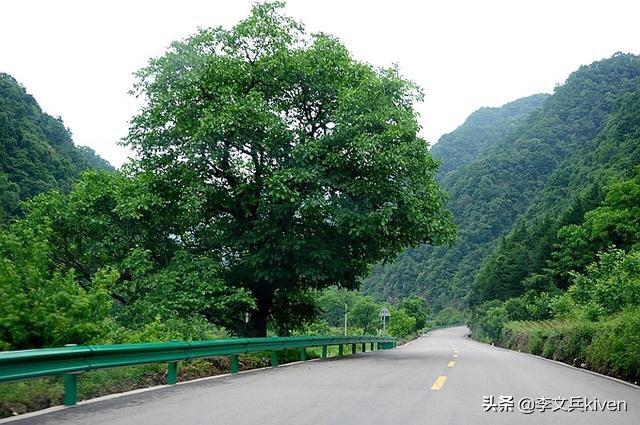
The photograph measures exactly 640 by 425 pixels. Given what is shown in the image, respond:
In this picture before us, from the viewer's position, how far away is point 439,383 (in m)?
9.55

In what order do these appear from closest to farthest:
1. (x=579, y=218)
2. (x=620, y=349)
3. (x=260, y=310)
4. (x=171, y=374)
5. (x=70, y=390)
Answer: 1. (x=70, y=390)
2. (x=171, y=374)
3. (x=620, y=349)
4. (x=260, y=310)
5. (x=579, y=218)

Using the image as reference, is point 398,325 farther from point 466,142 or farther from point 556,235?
point 466,142

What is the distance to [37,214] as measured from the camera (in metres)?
17.2

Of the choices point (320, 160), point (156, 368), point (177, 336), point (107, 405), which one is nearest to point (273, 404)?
point (107, 405)

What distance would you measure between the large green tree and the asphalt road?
677cm

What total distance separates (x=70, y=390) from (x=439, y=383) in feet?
18.6

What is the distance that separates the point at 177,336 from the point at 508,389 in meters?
6.63

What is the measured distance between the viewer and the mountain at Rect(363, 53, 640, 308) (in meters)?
126

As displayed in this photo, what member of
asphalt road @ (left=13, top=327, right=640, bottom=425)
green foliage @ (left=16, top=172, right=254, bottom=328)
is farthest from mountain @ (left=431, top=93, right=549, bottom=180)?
asphalt road @ (left=13, top=327, right=640, bottom=425)

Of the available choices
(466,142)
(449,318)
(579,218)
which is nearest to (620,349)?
(579,218)

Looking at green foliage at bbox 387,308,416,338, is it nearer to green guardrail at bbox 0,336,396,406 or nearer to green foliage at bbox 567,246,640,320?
green foliage at bbox 567,246,640,320

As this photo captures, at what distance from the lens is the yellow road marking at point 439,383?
8857mm

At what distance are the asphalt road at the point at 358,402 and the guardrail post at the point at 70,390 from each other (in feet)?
0.92

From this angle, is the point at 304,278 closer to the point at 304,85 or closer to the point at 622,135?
the point at 304,85
